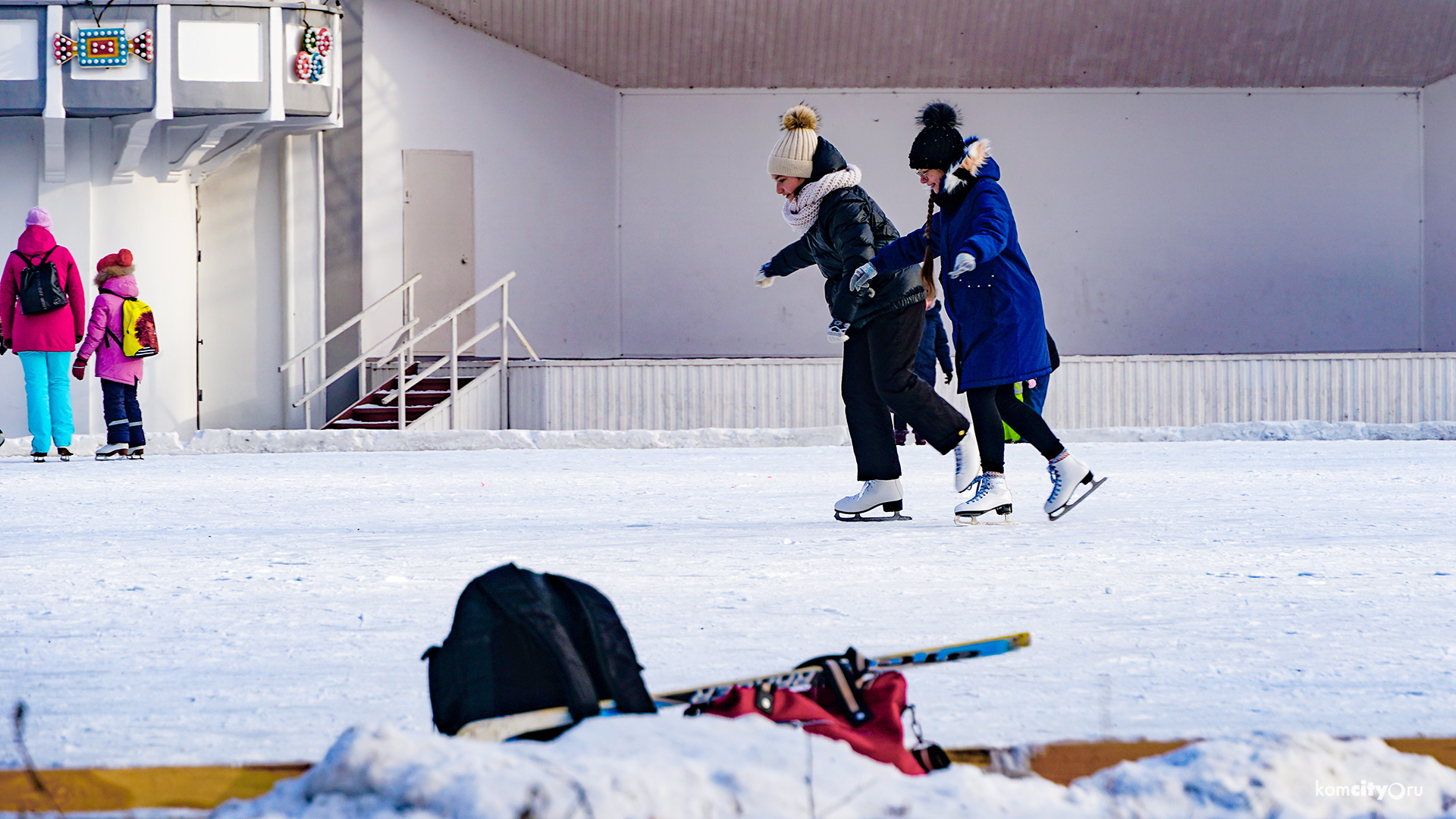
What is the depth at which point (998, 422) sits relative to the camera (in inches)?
162

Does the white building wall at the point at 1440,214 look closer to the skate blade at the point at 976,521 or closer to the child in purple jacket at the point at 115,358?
the skate blade at the point at 976,521

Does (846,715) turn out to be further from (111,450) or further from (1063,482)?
(111,450)

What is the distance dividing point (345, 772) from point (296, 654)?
113cm

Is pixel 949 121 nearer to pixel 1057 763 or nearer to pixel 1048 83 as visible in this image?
pixel 1057 763

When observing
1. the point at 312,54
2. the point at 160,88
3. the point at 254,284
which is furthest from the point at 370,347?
the point at 160,88

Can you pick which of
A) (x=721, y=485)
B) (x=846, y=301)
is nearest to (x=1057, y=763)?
(x=846, y=301)

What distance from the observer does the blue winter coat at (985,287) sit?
4.04 m

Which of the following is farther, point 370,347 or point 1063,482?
point 370,347

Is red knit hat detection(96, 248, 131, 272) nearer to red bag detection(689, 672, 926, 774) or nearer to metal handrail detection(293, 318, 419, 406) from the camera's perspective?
metal handrail detection(293, 318, 419, 406)

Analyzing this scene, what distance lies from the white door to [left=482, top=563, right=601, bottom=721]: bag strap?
475 inches

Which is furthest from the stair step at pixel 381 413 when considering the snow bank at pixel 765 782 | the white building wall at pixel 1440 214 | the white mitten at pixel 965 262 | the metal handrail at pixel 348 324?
the white building wall at pixel 1440 214

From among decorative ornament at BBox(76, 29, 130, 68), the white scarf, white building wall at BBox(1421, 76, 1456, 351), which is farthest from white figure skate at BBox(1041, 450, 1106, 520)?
white building wall at BBox(1421, 76, 1456, 351)

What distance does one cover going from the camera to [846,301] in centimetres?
418

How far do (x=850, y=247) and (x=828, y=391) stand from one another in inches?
285
